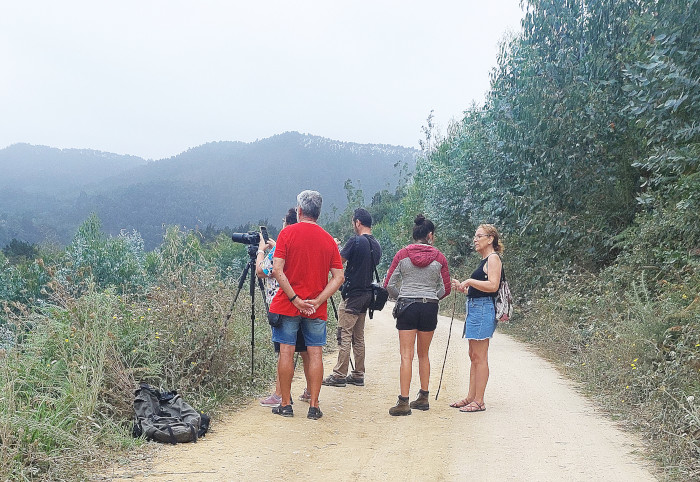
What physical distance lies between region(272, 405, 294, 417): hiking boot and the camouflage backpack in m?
0.86

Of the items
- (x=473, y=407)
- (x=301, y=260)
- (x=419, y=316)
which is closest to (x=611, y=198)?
(x=473, y=407)

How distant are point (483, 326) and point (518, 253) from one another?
13.6 meters

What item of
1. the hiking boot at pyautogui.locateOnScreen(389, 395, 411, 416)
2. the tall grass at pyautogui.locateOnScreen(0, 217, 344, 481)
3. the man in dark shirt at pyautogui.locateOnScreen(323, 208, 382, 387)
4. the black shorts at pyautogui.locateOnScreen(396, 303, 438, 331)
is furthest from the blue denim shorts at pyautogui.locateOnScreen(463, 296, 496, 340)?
the tall grass at pyautogui.locateOnScreen(0, 217, 344, 481)

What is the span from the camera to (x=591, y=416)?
6426mm

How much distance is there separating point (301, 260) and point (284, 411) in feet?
4.77

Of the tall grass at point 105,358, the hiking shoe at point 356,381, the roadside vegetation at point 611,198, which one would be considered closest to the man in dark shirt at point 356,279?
the hiking shoe at point 356,381

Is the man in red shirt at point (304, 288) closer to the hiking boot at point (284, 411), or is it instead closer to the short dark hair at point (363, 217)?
the hiking boot at point (284, 411)

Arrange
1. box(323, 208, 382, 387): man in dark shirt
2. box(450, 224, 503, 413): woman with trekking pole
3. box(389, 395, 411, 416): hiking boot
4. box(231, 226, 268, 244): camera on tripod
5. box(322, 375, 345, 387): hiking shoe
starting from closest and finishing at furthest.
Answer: box(389, 395, 411, 416): hiking boot < box(450, 224, 503, 413): woman with trekking pole < box(231, 226, 268, 244): camera on tripod < box(323, 208, 382, 387): man in dark shirt < box(322, 375, 345, 387): hiking shoe

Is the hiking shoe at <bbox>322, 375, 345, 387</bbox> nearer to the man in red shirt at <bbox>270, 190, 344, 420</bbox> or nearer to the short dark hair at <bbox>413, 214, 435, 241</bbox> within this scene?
the man in red shirt at <bbox>270, 190, 344, 420</bbox>

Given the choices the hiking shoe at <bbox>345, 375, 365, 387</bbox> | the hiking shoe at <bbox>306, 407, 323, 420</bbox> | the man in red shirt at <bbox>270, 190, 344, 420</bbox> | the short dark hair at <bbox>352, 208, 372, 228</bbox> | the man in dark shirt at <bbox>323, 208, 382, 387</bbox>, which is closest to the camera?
the man in red shirt at <bbox>270, 190, 344, 420</bbox>

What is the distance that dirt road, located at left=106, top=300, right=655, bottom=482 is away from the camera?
14.9 ft

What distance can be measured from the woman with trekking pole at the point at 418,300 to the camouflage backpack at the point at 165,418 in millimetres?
1986

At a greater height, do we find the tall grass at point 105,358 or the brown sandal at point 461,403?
the tall grass at point 105,358

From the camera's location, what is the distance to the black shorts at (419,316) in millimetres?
6359
